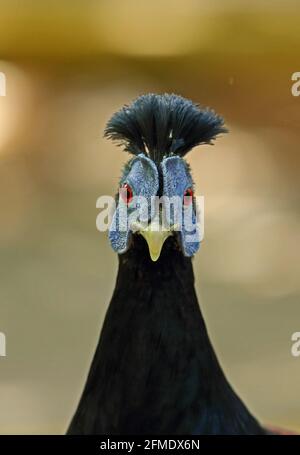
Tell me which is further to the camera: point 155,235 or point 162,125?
point 162,125

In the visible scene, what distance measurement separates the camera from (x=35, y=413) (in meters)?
2.29

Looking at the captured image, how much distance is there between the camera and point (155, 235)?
1128 millimetres

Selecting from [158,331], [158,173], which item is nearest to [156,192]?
[158,173]

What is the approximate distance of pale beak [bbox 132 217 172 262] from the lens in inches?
44.2

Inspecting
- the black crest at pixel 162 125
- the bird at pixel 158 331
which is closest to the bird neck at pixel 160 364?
the bird at pixel 158 331

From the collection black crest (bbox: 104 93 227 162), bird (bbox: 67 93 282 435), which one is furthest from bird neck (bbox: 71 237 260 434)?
Result: black crest (bbox: 104 93 227 162)

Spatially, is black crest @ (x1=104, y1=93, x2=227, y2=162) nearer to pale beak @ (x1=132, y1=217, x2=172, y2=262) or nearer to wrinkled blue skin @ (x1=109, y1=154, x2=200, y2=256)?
wrinkled blue skin @ (x1=109, y1=154, x2=200, y2=256)

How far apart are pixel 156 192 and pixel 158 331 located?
222 mm

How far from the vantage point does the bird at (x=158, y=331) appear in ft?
3.96

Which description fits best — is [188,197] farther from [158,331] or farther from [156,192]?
[158,331]

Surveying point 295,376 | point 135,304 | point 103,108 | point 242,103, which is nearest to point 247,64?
point 242,103

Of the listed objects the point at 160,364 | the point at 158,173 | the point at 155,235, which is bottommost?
the point at 160,364

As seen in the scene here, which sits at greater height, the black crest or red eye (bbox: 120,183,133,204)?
the black crest
